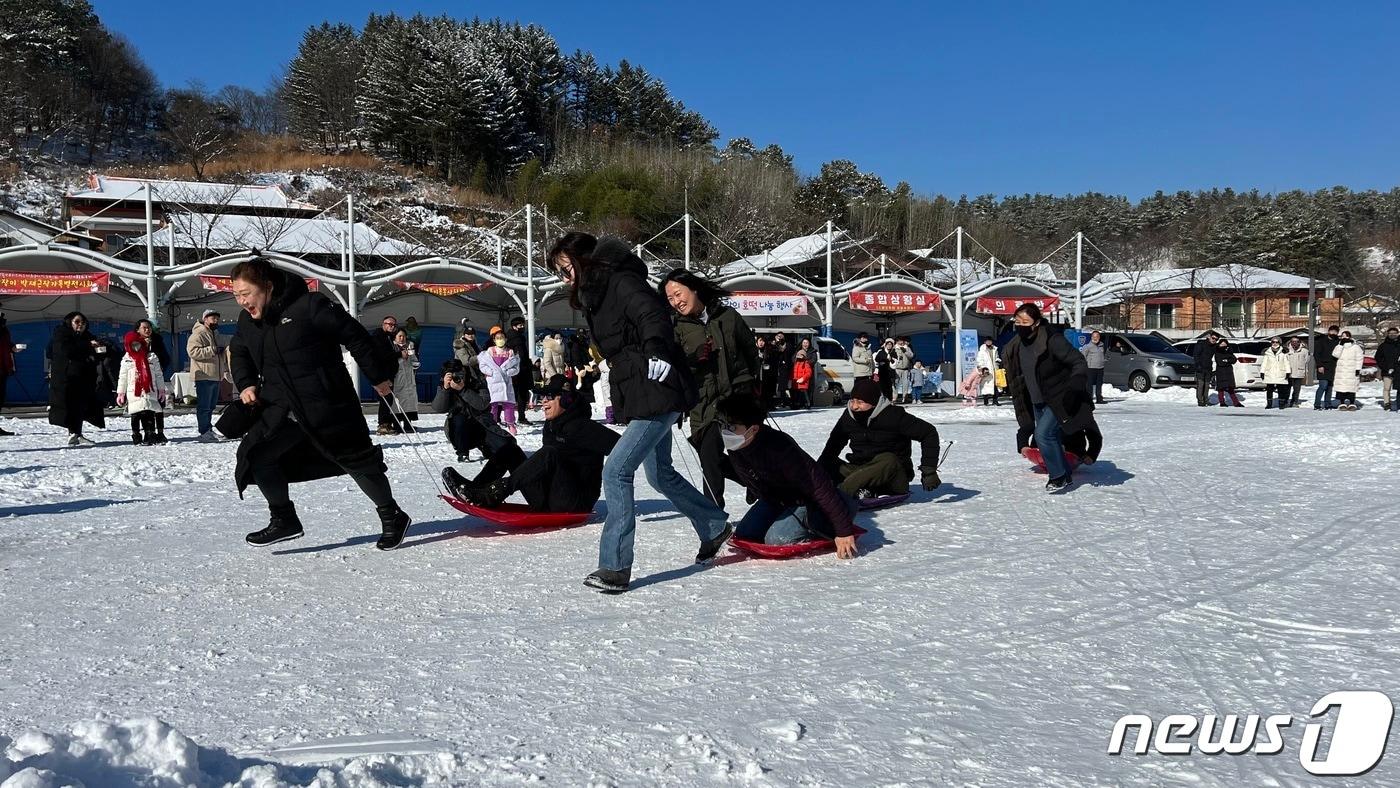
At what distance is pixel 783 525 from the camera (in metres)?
5.81

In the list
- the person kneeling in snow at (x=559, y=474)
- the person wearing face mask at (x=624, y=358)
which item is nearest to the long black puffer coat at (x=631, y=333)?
the person wearing face mask at (x=624, y=358)

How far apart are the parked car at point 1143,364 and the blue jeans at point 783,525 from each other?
2244 cm

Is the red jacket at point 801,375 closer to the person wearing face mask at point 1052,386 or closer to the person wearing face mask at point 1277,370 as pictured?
the person wearing face mask at point 1277,370

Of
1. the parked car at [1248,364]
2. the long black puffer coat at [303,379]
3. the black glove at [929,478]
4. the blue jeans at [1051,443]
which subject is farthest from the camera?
the parked car at [1248,364]

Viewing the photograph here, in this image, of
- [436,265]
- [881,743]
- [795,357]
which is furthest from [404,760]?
[436,265]

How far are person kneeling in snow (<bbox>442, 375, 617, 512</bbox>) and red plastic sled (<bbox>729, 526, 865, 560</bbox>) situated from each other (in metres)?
1.52

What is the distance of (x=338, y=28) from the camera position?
9744 cm

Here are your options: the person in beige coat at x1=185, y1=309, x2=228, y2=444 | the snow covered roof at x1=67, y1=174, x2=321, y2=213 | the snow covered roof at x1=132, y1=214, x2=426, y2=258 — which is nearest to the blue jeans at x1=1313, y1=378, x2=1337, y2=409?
the person in beige coat at x1=185, y1=309, x2=228, y2=444

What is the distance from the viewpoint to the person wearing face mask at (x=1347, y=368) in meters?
19.1

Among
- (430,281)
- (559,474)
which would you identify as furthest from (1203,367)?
(559,474)

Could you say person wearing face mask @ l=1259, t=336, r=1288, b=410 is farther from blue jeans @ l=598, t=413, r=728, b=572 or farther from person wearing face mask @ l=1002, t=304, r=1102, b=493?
blue jeans @ l=598, t=413, r=728, b=572

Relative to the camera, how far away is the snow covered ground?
2865 millimetres

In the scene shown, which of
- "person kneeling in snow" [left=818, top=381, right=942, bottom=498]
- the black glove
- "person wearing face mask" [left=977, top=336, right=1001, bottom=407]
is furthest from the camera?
"person wearing face mask" [left=977, top=336, right=1001, bottom=407]

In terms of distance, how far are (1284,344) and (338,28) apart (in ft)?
307
